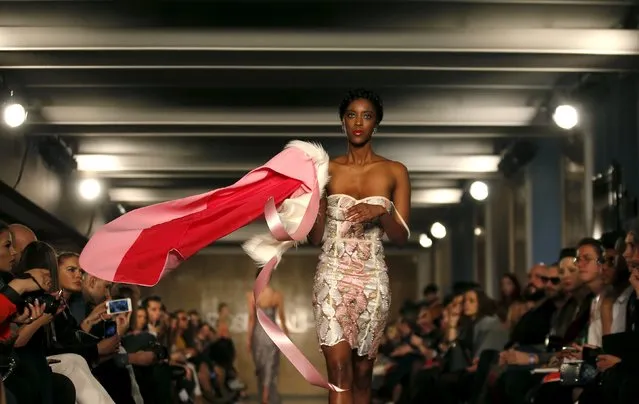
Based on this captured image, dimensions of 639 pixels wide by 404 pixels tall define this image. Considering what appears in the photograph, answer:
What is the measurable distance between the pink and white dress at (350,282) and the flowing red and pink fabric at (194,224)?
164 mm

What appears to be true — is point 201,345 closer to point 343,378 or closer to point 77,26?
point 77,26

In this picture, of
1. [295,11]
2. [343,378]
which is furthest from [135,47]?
[343,378]

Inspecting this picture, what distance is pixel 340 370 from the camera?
17.9 ft

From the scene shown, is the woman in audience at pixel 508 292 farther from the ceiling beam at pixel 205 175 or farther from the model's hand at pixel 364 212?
the model's hand at pixel 364 212

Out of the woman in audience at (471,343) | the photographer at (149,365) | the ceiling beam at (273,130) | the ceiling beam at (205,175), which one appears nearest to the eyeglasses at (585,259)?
the woman in audience at (471,343)

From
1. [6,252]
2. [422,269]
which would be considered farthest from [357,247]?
[422,269]

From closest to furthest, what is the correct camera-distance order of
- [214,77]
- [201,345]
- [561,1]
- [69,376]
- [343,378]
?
[343,378] < [69,376] < [561,1] < [214,77] < [201,345]

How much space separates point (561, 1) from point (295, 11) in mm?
1949

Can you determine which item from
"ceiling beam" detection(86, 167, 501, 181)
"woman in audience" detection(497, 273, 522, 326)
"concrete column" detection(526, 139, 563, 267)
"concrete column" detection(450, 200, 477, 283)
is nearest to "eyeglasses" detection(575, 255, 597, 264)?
"woman in audience" detection(497, 273, 522, 326)

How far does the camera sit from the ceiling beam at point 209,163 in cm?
1777

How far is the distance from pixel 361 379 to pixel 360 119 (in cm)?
102

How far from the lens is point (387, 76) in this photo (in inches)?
479

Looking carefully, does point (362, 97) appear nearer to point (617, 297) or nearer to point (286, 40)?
point (617, 297)

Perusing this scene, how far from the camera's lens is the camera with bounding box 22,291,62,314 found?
6.68m
